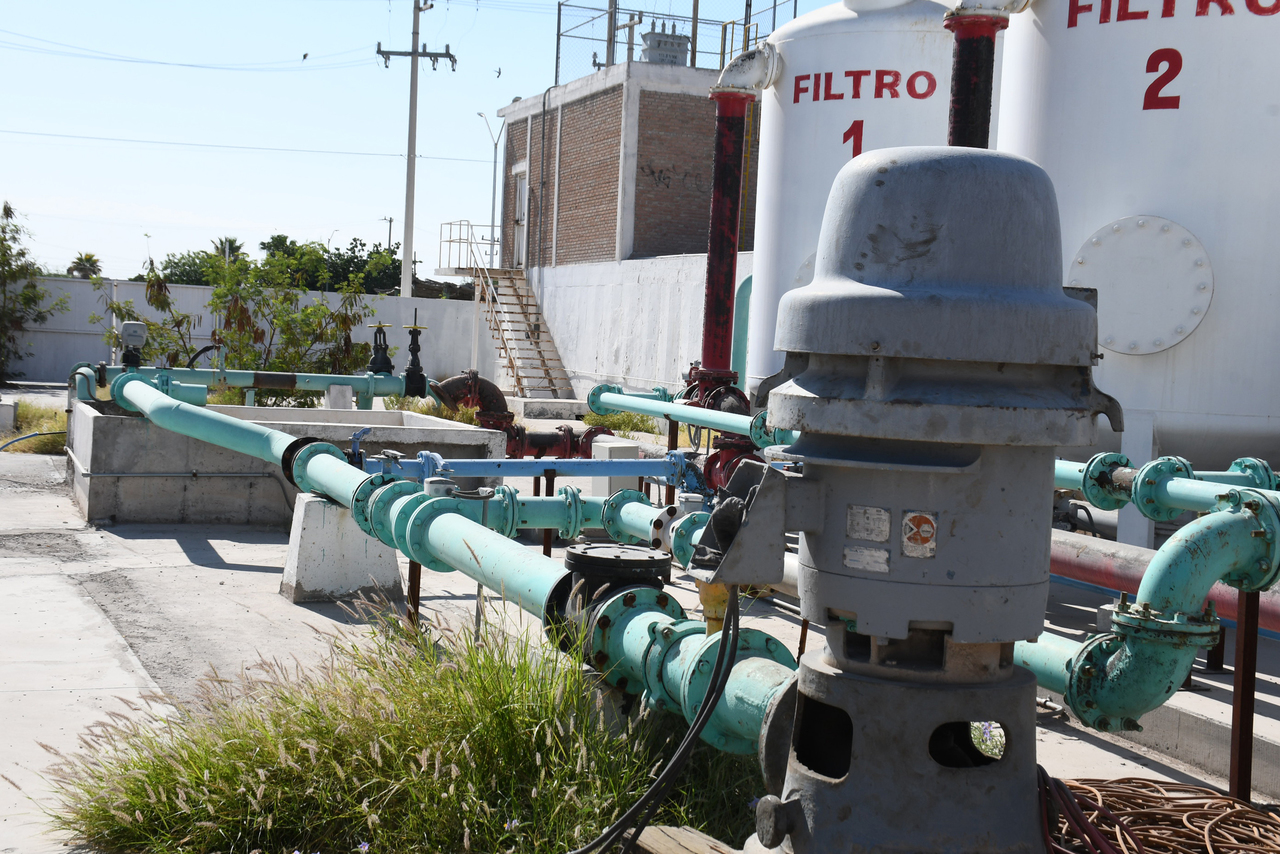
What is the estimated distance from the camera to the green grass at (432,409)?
14.8m

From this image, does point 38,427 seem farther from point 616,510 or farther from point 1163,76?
point 1163,76

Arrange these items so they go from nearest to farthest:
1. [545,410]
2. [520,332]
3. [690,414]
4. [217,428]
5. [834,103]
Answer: [217,428] → [690,414] → [834,103] → [545,410] → [520,332]

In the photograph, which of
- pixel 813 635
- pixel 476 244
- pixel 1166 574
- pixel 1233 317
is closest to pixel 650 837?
pixel 1166 574

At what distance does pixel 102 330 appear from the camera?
3083 cm

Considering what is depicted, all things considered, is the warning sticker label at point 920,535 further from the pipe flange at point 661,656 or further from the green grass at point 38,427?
the green grass at point 38,427

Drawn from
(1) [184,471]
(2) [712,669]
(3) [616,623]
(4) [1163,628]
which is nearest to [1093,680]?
(4) [1163,628]

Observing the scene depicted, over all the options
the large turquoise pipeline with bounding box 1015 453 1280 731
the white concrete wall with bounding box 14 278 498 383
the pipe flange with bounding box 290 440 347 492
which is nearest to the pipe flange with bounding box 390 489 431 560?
the pipe flange with bounding box 290 440 347 492

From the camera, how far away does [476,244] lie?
2969cm

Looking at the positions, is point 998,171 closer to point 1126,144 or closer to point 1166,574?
point 1166,574

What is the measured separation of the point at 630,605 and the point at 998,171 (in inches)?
75.6

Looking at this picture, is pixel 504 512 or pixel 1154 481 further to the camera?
pixel 504 512

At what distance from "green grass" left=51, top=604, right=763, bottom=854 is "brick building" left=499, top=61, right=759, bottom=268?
19317mm

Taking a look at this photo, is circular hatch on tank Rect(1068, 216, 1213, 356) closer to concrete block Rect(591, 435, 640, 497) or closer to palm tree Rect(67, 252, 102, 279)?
concrete block Rect(591, 435, 640, 497)

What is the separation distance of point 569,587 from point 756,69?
7.85 meters
